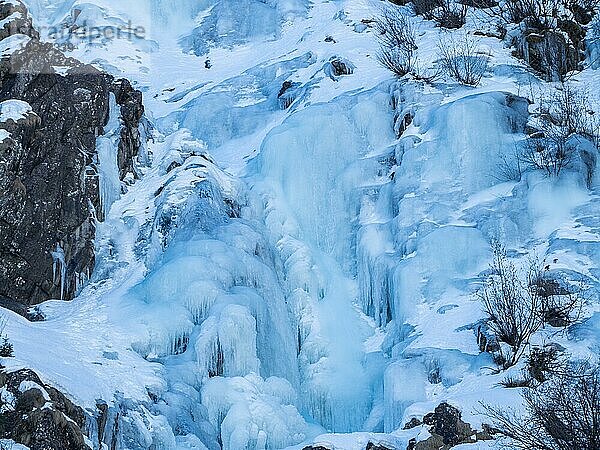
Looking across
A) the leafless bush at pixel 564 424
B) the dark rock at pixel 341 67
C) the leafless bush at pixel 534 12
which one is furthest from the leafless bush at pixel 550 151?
the leafless bush at pixel 564 424

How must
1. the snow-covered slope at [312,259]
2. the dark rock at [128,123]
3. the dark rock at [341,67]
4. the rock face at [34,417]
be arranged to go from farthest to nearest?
the dark rock at [341,67] < the dark rock at [128,123] < the snow-covered slope at [312,259] < the rock face at [34,417]

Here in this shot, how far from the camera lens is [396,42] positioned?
21.2 metres

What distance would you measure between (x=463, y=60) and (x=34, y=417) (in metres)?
13.5

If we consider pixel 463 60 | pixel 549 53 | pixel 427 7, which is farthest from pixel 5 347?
pixel 427 7

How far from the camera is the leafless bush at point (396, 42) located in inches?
782

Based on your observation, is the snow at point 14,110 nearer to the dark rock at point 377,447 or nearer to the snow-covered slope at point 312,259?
the snow-covered slope at point 312,259

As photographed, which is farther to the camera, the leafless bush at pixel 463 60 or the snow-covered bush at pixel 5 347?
the leafless bush at pixel 463 60

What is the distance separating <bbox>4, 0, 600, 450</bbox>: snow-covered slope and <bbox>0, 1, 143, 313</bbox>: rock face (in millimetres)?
453

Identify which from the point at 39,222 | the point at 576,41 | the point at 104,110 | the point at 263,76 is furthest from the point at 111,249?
the point at 576,41

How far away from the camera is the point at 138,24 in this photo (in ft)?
88.4

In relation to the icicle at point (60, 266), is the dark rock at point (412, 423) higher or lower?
higher

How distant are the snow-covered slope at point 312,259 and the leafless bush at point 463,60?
345 mm

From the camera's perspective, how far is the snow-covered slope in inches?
486

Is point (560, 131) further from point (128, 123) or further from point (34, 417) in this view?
point (34, 417)
